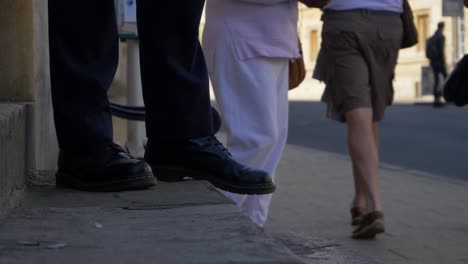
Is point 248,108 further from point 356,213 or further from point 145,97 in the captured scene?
point 356,213

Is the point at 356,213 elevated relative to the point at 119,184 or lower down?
lower down

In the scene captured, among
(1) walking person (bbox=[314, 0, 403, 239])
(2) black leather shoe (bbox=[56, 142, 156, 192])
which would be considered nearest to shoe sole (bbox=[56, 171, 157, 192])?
(2) black leather shoe (bbox=[56, 142, 156, 192])

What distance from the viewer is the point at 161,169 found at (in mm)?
3250

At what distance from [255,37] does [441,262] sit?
5.46 ft

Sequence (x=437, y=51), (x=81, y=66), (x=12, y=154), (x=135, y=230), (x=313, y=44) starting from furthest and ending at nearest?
(x=313, y=44) < (x=437, y=51) < (x=81, y=66) < (x=12, y=154) < (x=135, y=230)

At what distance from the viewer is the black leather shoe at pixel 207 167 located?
303 cm

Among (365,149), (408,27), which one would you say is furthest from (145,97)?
(408,27)

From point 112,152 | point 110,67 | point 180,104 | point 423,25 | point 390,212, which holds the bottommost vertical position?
point 423,25

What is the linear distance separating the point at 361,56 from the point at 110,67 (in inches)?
116

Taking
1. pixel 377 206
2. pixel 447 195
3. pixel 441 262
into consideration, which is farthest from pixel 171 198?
pixel 447 195

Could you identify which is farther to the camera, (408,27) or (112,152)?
(408,27)

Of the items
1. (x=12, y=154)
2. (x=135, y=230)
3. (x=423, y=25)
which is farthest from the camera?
(x=423, y=25)

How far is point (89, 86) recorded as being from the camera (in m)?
3.10

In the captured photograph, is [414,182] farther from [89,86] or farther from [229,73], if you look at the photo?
[89,86]
